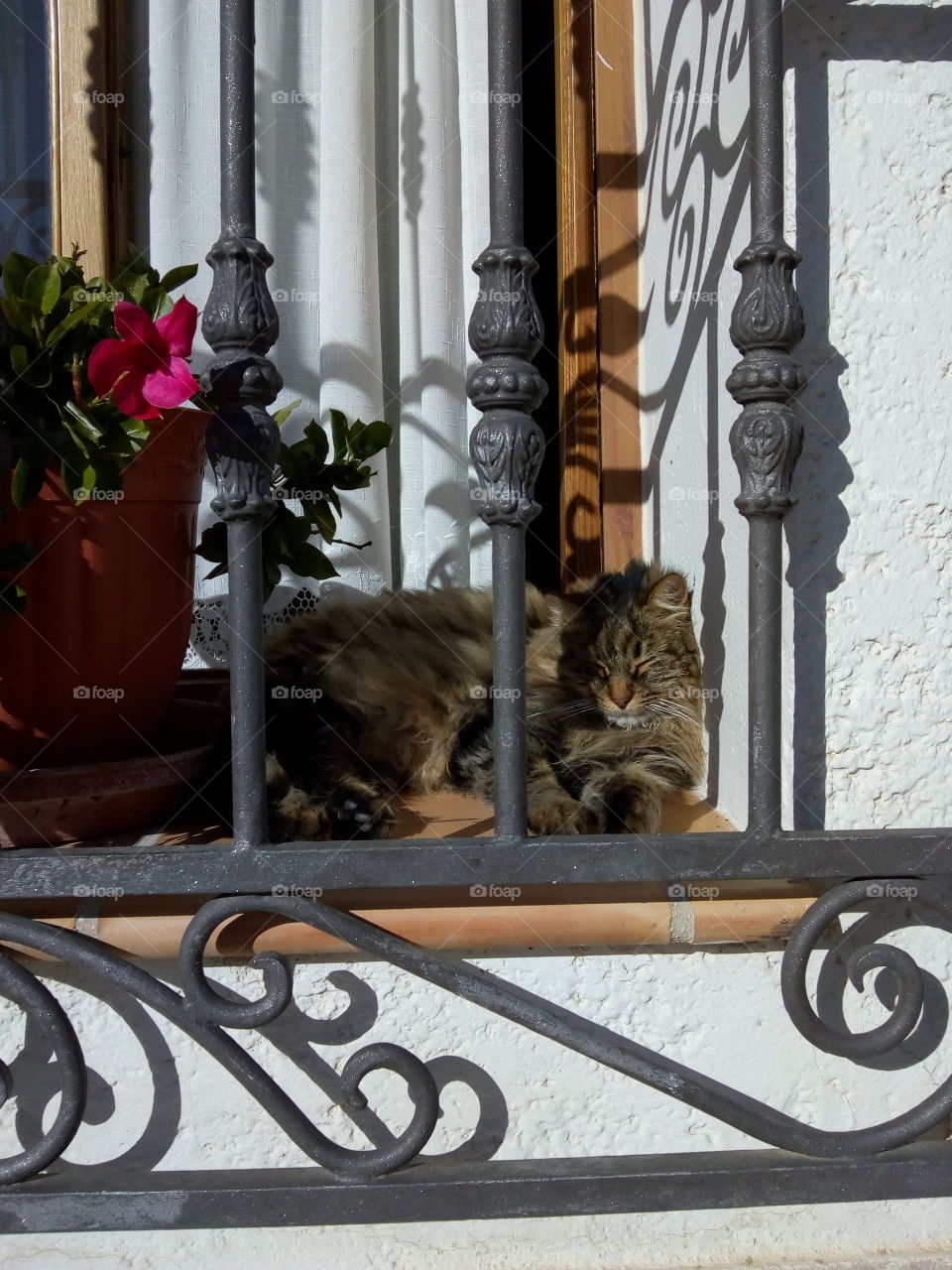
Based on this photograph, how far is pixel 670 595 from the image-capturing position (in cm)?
A: 159

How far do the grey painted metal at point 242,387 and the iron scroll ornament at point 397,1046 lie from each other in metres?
0.14

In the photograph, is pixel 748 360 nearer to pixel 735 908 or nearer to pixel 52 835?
pixel 735 908

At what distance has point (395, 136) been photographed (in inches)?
72.1

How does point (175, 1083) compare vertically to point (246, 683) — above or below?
below

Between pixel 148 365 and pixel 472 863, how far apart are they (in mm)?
613

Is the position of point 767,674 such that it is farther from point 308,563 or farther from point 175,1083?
point 175,1083

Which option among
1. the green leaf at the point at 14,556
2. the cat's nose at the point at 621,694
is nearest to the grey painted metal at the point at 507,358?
the green leaf at the point at 14,556

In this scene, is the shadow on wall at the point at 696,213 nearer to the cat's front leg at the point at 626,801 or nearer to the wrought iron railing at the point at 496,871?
the cat's front leg at the point at 626,801

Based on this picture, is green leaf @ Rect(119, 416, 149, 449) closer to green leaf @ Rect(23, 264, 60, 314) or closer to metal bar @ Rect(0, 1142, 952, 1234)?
green leaf @ Rect(23, 264, 60, 314)

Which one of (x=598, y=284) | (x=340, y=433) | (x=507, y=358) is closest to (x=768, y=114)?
(x=507, y=358)

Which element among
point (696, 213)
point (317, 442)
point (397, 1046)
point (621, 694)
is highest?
point (696, 213)

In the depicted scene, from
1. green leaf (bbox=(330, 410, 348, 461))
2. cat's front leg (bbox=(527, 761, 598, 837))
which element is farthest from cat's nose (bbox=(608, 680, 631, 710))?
green leaf (bbox=(330, 410, 348, 461))

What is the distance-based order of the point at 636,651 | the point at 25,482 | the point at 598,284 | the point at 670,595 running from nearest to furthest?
the point at 25,482, the point at 670,595, the point at 636,651, the point at 598,284

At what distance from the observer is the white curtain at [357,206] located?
1751 millimetres
